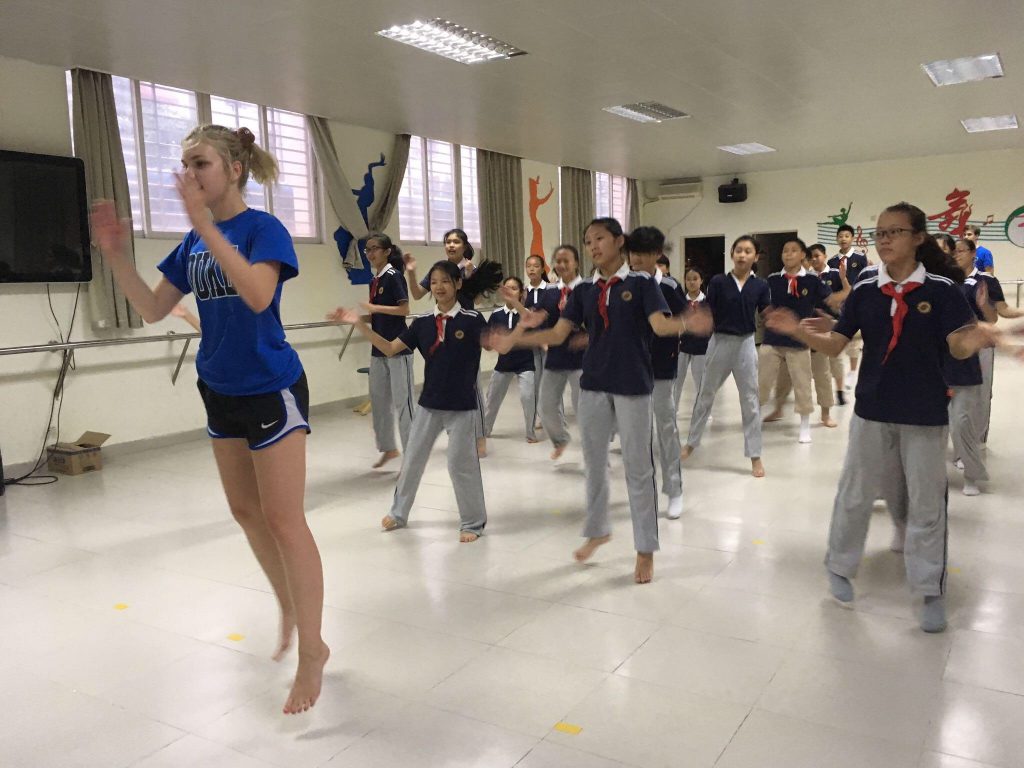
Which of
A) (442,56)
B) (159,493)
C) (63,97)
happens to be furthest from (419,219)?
(159,493)

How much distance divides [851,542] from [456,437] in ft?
5.88

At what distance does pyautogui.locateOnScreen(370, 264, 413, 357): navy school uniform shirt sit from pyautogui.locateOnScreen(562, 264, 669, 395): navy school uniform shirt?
2137 millimetres

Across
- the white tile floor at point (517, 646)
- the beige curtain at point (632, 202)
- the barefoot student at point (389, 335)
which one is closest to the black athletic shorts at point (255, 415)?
the white tile floor at point (517, 646)

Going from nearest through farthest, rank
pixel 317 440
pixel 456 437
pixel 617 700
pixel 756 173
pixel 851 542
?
pixel 617 700, pixel 851 542, pixel 456 437, pixel 317 440, pixel 756 173

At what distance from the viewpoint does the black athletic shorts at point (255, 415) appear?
1.91 metres

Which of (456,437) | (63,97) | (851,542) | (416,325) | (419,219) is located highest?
(63,97)

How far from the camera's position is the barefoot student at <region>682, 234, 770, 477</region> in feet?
16.2

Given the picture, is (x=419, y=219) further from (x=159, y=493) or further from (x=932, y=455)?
(x=932, y=455)

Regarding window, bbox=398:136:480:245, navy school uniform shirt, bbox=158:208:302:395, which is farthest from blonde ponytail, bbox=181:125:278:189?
window, bbox=398:136:480:245

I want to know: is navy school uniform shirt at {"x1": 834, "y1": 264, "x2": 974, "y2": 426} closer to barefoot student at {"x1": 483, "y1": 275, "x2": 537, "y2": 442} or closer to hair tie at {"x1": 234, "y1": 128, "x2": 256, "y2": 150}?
hair tie at {"x1": 234, "y1": 128, "x2": 256, "y2": 150}

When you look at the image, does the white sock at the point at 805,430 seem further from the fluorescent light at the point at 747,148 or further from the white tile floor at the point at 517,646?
the fluorescent light at the point at 747,148

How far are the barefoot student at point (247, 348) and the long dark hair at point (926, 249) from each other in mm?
2006

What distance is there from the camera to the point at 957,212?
39.2 feet

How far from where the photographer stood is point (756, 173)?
13.5 metres
